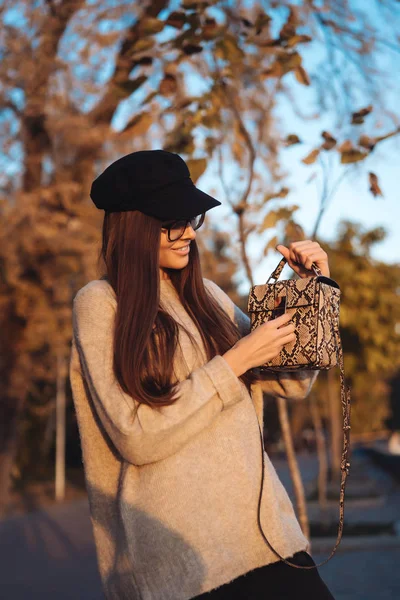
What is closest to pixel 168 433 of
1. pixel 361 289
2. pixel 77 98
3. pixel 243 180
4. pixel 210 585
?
pixel 210 585

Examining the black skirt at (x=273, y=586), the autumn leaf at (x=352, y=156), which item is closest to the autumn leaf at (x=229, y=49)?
the autumn leaf at (x=352, y=156)

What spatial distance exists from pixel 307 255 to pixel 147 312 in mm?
517

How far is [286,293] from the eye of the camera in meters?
2.27

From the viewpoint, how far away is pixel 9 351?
13109 millimetres

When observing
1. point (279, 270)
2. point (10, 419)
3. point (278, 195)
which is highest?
point (279, 270)

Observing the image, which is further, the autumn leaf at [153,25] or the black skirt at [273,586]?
the autumn leaf at [153,25]

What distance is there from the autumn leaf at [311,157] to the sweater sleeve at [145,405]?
252 centimetres

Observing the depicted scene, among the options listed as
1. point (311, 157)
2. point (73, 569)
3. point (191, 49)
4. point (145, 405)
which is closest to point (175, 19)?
point (191, 49)

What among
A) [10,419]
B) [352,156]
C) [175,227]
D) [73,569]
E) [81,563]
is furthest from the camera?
[10,419]

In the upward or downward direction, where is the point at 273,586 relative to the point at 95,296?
downward

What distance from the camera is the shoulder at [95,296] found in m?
2.28

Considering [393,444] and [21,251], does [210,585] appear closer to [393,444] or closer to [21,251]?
[21,251]

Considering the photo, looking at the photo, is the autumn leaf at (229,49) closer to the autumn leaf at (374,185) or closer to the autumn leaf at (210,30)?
the autumn leaf at (210,30)

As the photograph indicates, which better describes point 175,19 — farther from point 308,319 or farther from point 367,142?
point 308,319
